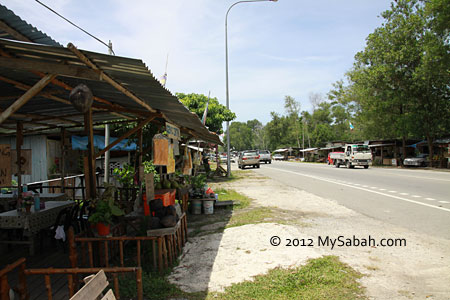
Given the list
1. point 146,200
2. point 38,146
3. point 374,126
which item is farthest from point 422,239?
point 374,126

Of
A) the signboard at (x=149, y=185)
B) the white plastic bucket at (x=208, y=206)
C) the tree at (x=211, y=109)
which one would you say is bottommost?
the white plastic bucket at (x=208, y=206)

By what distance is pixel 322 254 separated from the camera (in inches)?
213

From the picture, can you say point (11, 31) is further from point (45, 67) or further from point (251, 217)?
point (251, 217)

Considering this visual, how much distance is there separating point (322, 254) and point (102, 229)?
3.66m

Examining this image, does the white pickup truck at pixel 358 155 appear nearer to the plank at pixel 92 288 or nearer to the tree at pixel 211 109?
the tree at pixel 211 109

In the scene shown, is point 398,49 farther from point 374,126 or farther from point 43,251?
point 43,251

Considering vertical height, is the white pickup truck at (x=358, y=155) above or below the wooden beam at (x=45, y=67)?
below

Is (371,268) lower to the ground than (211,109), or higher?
lower

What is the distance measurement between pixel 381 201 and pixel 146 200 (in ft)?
27.1

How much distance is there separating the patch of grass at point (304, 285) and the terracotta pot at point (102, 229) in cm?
198

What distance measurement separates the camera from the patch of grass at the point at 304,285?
13.0ft

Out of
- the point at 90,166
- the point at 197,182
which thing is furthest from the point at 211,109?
Answer: the point at 90,166

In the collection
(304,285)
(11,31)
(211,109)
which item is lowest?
(304,285)

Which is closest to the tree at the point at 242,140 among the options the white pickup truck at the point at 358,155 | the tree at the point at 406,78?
the tree at the point at 406,78
